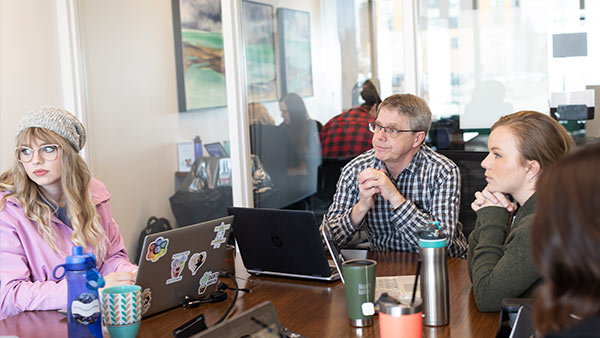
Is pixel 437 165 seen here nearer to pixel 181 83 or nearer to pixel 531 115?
pixel 531 115

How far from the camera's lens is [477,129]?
12.5 feet

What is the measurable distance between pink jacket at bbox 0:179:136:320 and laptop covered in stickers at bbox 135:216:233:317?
0.30 meters

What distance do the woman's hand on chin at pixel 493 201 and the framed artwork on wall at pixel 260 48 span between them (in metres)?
2.41

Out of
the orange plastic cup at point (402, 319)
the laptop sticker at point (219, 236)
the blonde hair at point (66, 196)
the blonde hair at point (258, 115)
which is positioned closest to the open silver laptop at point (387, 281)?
the laptop sticker at point (219, 236)

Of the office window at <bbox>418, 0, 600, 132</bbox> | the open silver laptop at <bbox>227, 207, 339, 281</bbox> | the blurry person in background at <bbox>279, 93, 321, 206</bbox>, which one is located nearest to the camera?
the open silver laptop at <bbox>227, 207, 339, 281</bbox>

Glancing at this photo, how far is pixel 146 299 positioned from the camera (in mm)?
1883

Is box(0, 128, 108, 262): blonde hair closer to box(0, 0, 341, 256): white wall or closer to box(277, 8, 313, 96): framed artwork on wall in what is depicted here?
box(0, 0, 341, 256): white wall

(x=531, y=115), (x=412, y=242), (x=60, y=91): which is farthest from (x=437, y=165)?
(x=60, y=91)

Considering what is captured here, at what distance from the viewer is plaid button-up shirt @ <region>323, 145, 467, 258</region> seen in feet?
8.60

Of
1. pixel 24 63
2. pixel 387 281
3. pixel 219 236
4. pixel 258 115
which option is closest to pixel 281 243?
pixel 219 236

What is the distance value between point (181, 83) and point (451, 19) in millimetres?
1841

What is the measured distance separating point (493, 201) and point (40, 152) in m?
1.51

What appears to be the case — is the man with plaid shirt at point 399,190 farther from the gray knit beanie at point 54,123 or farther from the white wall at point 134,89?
the white wall at point 134,89

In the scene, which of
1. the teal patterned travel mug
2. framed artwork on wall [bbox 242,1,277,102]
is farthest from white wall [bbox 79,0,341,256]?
the teal patterned travel mug
